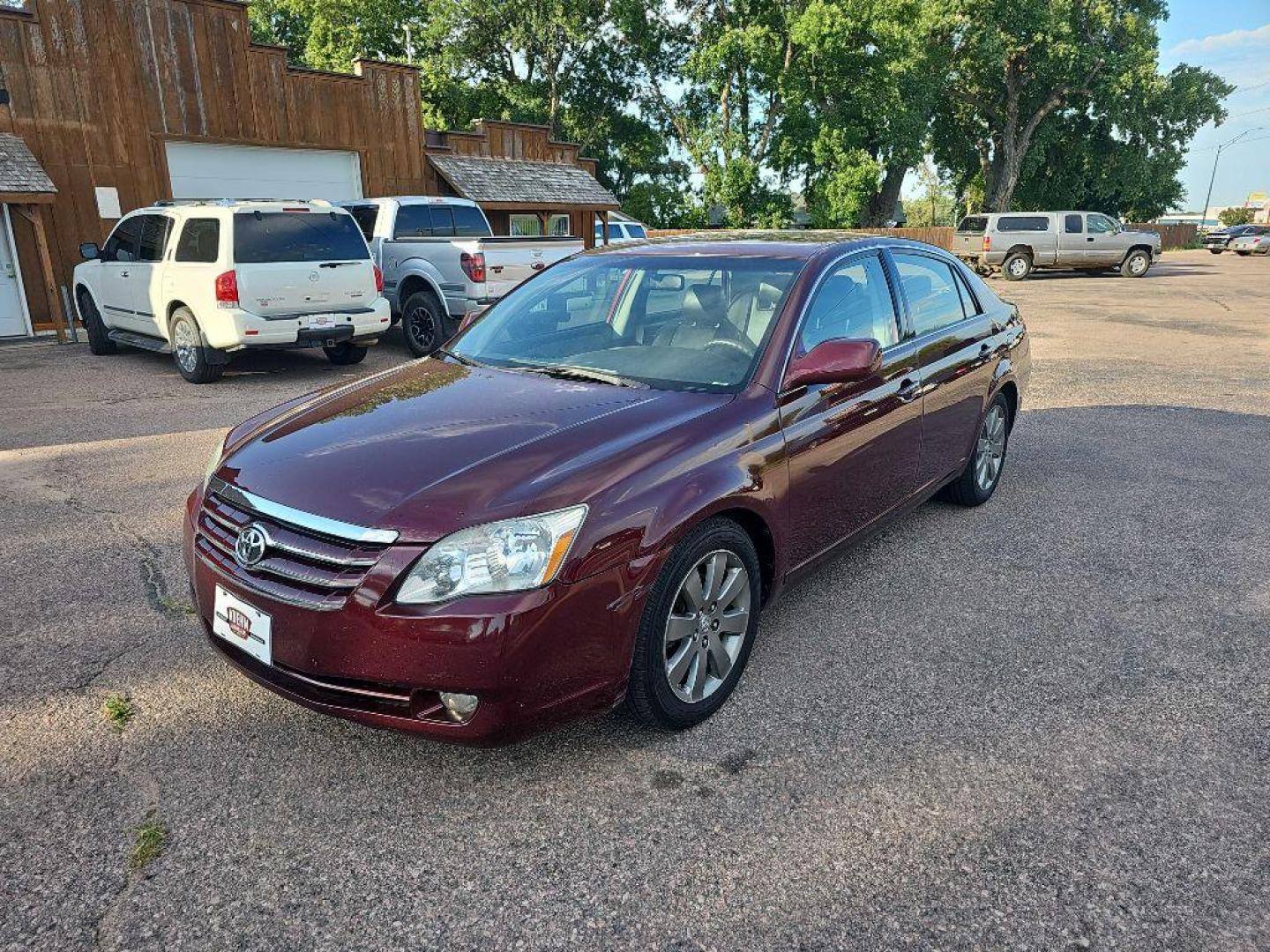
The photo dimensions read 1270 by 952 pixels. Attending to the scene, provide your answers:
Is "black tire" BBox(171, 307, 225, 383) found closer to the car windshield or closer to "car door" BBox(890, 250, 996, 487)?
the car windshield

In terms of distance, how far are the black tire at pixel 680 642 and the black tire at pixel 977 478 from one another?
8.29 ft

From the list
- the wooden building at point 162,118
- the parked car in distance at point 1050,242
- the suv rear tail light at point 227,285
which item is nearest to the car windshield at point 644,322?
the suv rear tail light at point 227,285

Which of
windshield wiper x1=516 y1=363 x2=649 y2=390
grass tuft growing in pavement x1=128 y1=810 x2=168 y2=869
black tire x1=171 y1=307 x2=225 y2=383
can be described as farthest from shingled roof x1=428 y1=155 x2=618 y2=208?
grass tuft growing in pavement x1=128 y1=810 x2=168 y2=869

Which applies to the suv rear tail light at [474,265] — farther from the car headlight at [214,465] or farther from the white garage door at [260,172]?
the car headlight at [214,465]

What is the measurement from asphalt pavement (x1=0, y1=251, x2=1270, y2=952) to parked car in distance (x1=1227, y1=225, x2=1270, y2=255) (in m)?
49.5

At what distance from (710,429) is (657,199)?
3457 cm

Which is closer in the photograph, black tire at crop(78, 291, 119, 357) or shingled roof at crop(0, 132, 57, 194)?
black tire at crop(78, 291, 119, 357)

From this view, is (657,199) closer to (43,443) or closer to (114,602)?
(43,443)

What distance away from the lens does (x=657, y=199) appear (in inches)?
1409

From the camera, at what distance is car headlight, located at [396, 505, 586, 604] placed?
2457 millimetres

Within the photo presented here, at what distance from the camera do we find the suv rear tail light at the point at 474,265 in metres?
10.6

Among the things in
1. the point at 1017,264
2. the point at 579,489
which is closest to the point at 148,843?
the point at 579,489

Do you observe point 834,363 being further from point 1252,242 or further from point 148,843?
point 1252,242

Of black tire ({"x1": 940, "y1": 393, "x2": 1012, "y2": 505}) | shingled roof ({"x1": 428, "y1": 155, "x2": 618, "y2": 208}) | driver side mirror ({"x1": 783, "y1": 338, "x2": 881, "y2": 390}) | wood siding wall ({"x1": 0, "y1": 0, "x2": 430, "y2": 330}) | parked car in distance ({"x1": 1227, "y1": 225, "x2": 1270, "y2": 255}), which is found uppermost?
wood siding wall ({"x1": 0, "y1": 0, "x2": 430, "y2": 330})
